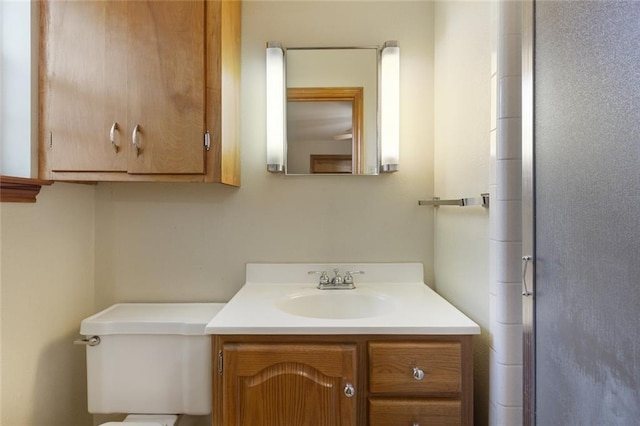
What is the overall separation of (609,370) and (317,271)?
40.5 inches

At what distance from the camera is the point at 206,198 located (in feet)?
4.92

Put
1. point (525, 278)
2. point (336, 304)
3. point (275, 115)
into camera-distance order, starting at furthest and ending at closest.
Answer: point (275, 115) < point (336, 304) < point (525, 278)

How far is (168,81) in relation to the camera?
116 cm

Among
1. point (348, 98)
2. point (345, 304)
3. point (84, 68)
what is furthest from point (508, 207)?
point (84, 68)

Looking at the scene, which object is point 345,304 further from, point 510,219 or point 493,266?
point 510,219

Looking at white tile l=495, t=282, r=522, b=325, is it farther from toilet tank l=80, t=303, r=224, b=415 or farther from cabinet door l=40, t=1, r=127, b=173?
cabinet door l=40, t=1, r=127, b=173

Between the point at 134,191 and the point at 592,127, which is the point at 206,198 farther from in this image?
the point at 592,127

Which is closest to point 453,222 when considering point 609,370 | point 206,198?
point 609,370

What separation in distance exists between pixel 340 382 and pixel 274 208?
31.1 inches

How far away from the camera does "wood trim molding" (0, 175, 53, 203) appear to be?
104 centimetres

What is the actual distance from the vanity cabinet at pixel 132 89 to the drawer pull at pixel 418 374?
0.90 metres

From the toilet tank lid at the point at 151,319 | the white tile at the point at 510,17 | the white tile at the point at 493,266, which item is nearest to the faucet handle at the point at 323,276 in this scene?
the toilet tank lid at the point at 151,319

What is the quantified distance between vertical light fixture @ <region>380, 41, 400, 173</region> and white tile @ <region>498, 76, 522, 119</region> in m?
0.56

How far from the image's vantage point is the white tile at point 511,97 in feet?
3.03
